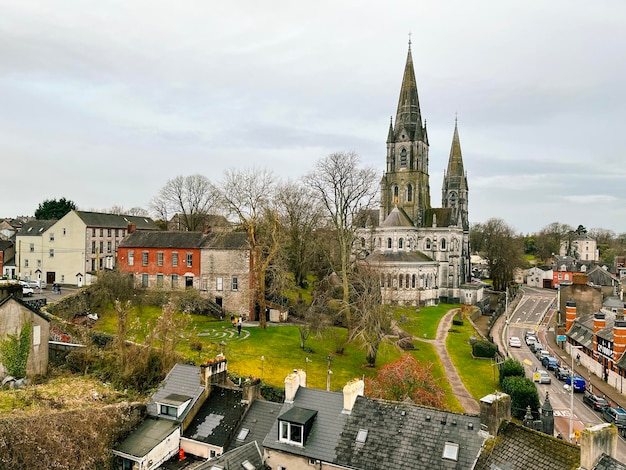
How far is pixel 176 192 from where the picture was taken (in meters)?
76.5

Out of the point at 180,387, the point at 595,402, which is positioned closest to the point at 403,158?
the point at 595,402

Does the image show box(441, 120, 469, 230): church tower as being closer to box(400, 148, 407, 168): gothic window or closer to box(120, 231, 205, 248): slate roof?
box(400, 148, 407, 168): gothic window

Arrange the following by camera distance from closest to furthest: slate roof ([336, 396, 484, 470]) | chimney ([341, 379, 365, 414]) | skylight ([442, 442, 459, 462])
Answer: skylight ([442, 442, 459, 462])
slate roof ([336, 396, 484, 470])
chimney ([341, 379, 365, 414])

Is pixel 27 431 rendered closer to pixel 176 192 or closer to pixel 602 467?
pixel 602 467

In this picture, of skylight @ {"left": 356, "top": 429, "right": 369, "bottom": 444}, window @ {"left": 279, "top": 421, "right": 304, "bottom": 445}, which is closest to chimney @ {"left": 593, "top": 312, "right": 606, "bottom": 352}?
skylight @ {"left": 356, "top": 429, "right": 369, "bottom": 444}

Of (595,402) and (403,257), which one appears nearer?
(595,402)

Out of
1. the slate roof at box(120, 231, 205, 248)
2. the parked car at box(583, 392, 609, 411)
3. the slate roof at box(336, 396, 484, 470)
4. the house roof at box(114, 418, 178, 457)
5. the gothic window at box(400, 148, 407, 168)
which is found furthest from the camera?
the gothic window at box(400, 148, 407, 168)

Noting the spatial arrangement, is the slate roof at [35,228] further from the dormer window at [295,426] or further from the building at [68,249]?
the dormer window at [295,426]

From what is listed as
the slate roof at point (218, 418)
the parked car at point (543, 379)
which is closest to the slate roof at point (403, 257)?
the parked car at point (543, 379)

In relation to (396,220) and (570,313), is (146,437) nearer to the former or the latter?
(570,313)

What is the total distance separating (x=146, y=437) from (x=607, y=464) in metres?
16.7

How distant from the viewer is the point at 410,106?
79000 millimetres

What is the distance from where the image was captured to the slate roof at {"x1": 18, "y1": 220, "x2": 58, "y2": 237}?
5703cm

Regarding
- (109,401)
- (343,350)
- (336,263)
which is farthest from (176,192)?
(109,401)
